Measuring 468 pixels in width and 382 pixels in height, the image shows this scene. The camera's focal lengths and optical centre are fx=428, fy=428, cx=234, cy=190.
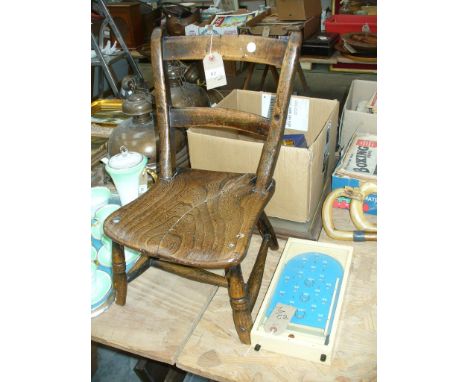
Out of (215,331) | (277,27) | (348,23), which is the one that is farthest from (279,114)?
(348,23)

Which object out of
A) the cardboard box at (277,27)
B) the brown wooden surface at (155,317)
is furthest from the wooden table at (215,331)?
the cardboard box at (277,27)

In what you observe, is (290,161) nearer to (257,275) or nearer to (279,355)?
(257,275)

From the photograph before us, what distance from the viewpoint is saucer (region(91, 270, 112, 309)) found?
1.02m

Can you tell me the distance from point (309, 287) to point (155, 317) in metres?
0.37

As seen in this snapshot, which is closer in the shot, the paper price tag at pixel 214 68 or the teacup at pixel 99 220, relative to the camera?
the paper price tag at pixel 214 68

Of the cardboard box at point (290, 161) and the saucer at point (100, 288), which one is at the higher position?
the cardboard box at point (290, 161)

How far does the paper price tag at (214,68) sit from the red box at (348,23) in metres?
2.38

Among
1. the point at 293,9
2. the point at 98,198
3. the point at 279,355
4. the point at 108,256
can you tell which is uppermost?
the point at 293,9

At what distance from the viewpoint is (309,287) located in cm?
98

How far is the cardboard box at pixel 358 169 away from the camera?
48.8 inches

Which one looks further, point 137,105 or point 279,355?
point 137,105

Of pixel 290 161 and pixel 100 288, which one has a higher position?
pixel 290 161

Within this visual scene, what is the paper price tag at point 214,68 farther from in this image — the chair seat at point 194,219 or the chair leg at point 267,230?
the chair leg at point 267,230
